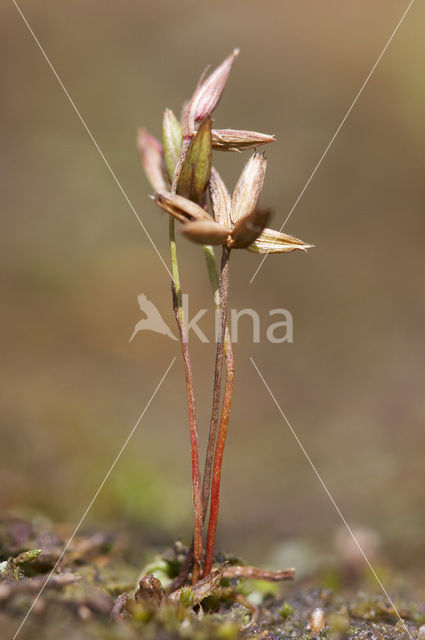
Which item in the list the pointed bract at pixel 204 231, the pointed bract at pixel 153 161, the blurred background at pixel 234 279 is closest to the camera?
the pointed bract at pixel 204 231

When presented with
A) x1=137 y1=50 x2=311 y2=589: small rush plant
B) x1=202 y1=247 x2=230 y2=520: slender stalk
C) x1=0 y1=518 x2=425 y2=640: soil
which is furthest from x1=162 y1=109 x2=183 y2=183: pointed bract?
x1=0 y1=518 x2=425 y2=640: soil

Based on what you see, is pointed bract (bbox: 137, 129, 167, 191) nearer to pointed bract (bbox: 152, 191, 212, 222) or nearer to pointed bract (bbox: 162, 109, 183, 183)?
pointed bract (bbox: 162, 109, 183, 183)

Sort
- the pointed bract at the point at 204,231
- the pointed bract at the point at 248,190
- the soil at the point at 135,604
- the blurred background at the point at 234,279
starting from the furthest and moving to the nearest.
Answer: the blurred background at the point at 234,279
the pointed bract at the point at 248,190
the pointed bract at the point at 204,231
the soil at the point at 135,604

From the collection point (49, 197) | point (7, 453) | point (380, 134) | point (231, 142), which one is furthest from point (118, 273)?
point (231, 142)

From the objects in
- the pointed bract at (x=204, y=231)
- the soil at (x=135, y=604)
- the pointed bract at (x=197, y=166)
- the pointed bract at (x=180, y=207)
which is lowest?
the soil at (x=135, y=604)

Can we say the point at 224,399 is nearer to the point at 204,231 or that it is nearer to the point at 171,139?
the point at 204,231

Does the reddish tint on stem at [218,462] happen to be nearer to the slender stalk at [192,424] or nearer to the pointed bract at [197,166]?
the slender stalk at [192,424]

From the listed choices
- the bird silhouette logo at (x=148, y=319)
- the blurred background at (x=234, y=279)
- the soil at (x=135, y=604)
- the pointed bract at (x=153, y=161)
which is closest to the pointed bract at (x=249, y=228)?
the pointed bract at (x=153, y=161)

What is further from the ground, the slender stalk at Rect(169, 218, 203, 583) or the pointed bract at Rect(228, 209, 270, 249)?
the pointed bract at Rect(228, 209, 270, 249)
